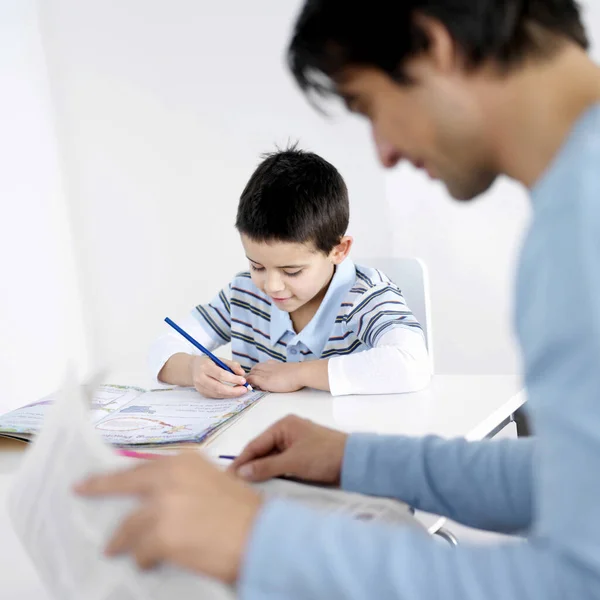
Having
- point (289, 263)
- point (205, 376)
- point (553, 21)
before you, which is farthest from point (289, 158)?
point (553, 21)

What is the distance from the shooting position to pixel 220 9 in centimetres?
281

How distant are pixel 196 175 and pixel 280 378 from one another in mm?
1797

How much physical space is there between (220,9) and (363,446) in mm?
2367

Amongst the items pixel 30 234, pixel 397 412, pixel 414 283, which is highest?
pixel 30 234

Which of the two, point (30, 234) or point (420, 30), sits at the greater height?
point (420, 30)

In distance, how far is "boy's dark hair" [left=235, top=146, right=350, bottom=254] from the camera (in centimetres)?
147

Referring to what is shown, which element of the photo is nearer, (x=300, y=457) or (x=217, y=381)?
(x=300, y=457)

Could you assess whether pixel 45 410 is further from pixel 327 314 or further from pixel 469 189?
pixel 469 189

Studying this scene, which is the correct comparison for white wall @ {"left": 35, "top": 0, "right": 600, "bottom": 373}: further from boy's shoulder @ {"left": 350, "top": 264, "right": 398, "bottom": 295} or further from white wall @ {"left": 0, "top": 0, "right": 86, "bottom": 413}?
boy's shoulder @ {"left": 350, "top": 264, "right": 398, "bottom": 295}

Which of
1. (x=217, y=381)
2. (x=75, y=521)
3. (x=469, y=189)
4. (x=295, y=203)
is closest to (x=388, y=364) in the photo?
(x=217, y=381)

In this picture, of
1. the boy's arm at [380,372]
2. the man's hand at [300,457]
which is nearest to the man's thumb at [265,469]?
the man's hand at [300,457]

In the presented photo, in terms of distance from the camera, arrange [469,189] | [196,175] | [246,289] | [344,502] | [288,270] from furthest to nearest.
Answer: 1. [196,175]
2. [246,289]
3. [288,270]
4. [344,502]
5. [469,189]

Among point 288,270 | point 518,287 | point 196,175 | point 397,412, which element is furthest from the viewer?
point 196,175

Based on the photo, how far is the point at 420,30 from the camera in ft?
1.82
